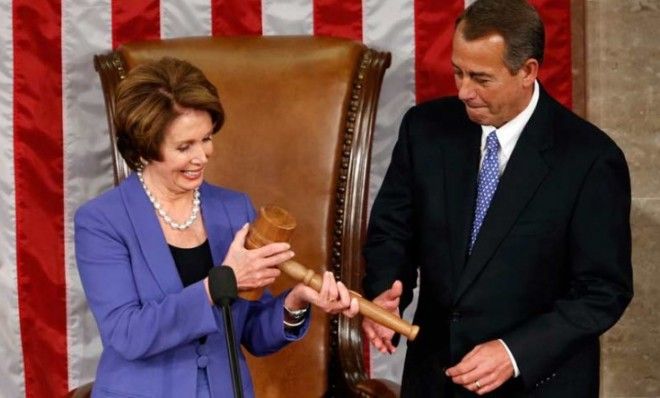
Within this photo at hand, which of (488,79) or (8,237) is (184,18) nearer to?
(8,237)

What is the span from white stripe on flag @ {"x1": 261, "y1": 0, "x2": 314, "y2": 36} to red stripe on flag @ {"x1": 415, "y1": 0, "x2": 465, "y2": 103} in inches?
12.2

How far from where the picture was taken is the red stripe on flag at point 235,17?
3768mm

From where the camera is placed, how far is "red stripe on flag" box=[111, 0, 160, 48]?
3.74 metres

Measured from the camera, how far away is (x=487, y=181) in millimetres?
2855

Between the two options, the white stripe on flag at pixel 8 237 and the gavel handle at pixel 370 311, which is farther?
the white stripe on flag at pixel 8 237

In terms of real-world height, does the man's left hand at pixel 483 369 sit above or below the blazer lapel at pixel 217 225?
below

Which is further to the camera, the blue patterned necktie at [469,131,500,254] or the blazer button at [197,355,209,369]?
the blue patterned necktie at [469,131,500,254]

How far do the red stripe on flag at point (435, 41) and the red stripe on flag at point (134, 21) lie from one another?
0.74 meters

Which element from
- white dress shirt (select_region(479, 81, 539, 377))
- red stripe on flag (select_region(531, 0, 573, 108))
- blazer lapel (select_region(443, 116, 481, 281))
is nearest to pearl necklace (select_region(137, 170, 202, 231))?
blazer lapel (select_region(443, 116, 481, 281))

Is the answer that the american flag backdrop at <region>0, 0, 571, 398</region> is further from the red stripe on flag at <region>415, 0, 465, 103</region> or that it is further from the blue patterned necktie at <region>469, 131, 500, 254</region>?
the blue patterned necktie at <region>469, 131, 500, 254</region>

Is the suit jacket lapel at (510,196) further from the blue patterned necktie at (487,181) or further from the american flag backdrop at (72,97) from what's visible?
the american flag backdrop at (72,97)

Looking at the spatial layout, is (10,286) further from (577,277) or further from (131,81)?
(577,277)

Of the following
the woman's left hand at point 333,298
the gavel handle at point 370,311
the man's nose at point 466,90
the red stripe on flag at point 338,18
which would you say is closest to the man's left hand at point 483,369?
the gavel handle at point 370,311

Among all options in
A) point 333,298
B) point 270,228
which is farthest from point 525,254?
point 270,228
